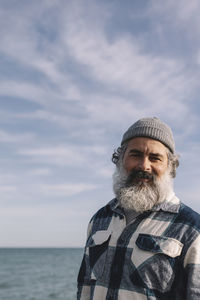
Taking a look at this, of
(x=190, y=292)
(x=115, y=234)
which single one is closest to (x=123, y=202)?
(x=115, y=234)

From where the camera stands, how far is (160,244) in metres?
2.69

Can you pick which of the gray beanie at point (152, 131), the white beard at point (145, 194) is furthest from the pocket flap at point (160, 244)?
the gray beanie at point (152, 131)

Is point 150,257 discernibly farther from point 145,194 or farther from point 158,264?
point 145,194

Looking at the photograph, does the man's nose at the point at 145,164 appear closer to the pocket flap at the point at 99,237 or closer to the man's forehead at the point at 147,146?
the man's forehead at the point at 147,146

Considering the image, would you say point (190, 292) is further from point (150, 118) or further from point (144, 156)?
point (150, 118)

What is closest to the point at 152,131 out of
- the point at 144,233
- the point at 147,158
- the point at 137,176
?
the point at 147,158

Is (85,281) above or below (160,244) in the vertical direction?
below

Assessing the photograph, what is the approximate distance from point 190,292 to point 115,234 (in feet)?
2.35

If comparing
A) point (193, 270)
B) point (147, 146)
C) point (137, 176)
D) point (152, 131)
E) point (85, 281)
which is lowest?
point (85, 281)

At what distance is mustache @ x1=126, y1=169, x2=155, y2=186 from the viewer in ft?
9.95

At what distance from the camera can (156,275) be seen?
261cm

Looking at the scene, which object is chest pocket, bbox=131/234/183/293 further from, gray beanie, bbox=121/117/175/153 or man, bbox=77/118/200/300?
gray beanie, bbox=121/117/175/153

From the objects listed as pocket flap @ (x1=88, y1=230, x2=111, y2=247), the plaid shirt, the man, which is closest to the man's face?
the man

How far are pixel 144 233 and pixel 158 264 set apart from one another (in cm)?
26
